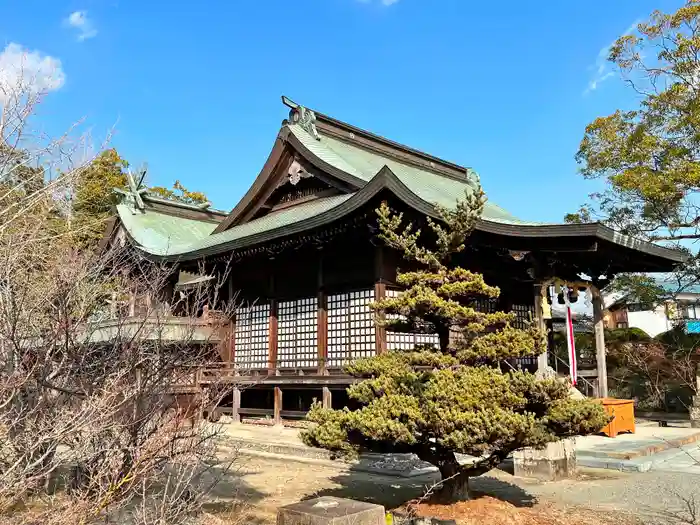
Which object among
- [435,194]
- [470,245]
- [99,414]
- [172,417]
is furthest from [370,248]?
[99,414]

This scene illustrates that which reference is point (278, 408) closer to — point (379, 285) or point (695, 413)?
point (379, 285)

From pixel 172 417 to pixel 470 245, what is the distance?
822cm

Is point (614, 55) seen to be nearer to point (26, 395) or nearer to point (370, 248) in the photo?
point (370, 248)

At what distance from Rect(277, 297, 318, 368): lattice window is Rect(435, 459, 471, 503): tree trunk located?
780 cm

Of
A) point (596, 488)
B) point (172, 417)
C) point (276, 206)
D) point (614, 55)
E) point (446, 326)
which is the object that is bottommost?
point (596, 488)

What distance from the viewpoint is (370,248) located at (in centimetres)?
1334

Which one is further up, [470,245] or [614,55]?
[614,55]

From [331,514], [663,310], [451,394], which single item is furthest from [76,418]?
[663,310]

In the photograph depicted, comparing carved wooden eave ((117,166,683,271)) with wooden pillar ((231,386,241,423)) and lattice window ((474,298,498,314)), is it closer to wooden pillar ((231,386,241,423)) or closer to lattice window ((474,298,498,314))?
lattice window ((474,298,498,314))

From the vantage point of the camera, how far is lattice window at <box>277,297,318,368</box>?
1458cm

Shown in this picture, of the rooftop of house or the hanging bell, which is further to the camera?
the hanging bell

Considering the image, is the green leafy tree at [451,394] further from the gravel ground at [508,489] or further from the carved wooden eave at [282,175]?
the carved wooden eave at [282,175]

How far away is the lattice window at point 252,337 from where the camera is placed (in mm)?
15906

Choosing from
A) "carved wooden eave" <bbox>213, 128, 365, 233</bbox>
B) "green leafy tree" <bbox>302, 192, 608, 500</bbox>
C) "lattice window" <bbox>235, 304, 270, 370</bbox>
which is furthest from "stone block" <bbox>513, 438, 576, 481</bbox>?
"lattice window" <bbox>235, 304, 270, 370</bbox>
